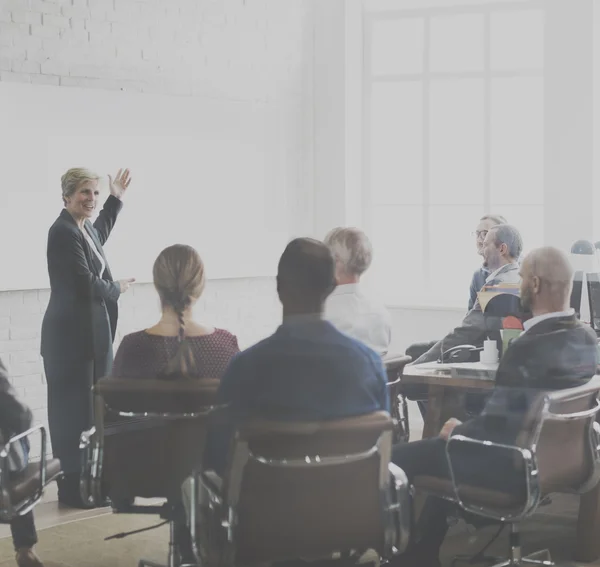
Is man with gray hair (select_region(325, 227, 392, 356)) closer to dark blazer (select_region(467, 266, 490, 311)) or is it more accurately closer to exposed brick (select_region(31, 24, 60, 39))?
dark blazer (select_region(467, 266, 490, 311))

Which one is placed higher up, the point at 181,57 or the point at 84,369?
the point at 181,57

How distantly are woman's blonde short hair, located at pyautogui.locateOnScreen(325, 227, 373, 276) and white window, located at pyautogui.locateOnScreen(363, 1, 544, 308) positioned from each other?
303cm

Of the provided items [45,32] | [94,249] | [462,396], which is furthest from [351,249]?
[45,32]

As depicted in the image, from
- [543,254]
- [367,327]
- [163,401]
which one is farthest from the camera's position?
[367,327]

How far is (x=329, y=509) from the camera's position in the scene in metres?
2.84

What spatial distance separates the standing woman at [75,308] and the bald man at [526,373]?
67.3 inches

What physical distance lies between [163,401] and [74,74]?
297 cm

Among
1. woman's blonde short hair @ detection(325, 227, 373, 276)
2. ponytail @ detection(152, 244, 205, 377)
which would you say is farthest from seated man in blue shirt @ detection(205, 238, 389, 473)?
woman's blonde short hair @ detection(325, 227, 373, 276)

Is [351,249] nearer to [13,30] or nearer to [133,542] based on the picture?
[133,542]

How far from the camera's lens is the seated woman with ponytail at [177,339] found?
3.37 meters

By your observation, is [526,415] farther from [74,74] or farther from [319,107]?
[319,107]

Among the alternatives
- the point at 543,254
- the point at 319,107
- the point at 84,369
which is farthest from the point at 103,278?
the point at 319,107

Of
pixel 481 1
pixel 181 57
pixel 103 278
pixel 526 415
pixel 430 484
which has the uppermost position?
pixel 481 1

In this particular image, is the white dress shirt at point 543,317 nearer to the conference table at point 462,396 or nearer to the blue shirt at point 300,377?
the conference table at point 462,396
